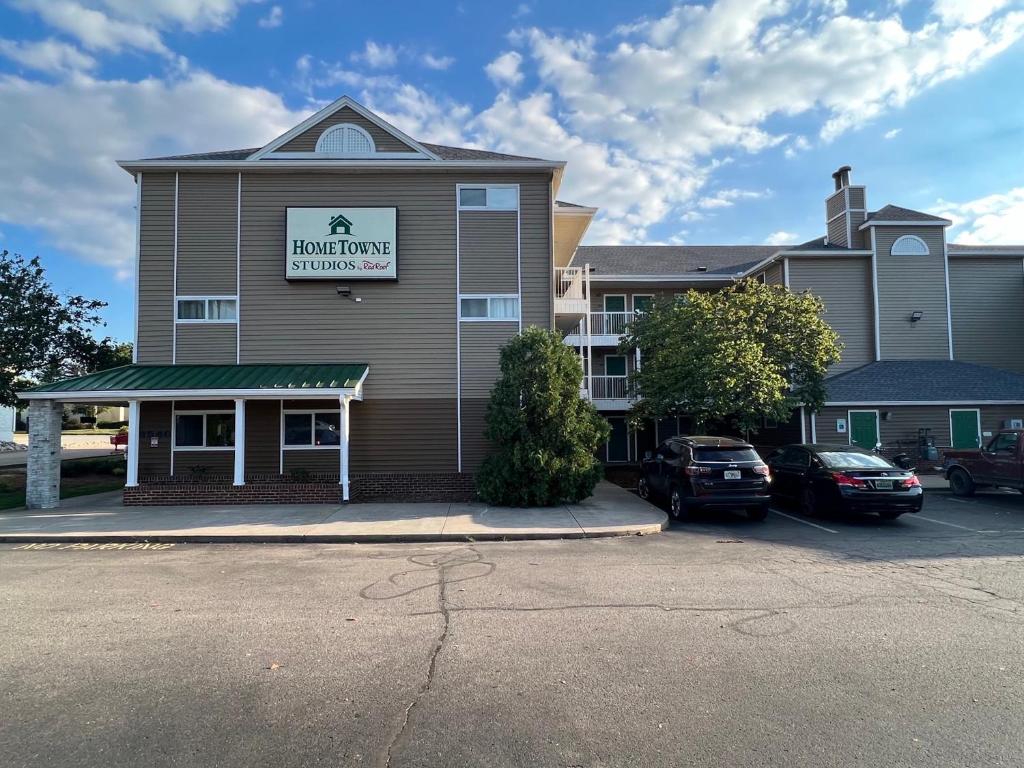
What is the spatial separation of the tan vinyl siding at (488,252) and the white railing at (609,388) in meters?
8.16

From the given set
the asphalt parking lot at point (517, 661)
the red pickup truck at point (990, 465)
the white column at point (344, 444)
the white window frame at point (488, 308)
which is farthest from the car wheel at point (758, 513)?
the white column at point (344, 444)

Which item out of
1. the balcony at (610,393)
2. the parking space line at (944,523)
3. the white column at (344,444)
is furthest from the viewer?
the balcony at (610,393)

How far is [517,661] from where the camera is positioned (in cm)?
457

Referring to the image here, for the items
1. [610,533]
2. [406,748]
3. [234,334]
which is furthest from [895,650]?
[234,334]

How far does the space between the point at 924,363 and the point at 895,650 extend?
71.4 ft

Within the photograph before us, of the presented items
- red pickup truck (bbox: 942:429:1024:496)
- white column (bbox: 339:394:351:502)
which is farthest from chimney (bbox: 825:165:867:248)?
white column (bbox: 339:394:351:502)

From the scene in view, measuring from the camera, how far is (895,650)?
188 inches

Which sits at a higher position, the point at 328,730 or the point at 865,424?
the point at 865,424

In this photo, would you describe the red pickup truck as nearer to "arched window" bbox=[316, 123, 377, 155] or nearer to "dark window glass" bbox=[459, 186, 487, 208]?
"dark window glass" bbox=[459, 186, 487, 208]

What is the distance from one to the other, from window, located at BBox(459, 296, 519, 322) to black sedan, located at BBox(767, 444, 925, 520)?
25.9 feet

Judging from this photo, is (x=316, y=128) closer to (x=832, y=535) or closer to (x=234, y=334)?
(x=234, y=334)

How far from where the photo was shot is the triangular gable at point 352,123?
51.5 ft

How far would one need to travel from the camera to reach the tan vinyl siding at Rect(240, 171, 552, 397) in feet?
50.8

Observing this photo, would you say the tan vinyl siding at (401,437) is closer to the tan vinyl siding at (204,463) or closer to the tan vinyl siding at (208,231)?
the tan vinyl siding at (204,463)
